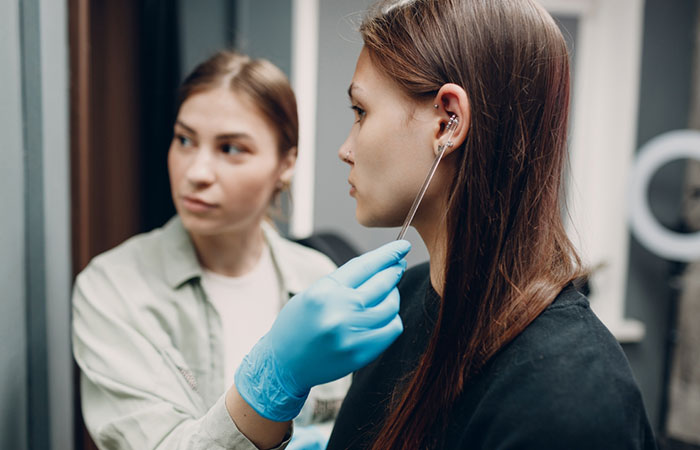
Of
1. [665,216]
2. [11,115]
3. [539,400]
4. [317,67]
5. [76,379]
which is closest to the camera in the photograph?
[539,400]

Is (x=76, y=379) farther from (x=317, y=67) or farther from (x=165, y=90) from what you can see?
(x=317, y=67)

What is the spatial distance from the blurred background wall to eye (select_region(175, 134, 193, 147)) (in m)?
0.22

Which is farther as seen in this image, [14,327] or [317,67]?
[317,67]

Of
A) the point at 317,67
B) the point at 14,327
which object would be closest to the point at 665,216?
the point at 317,67

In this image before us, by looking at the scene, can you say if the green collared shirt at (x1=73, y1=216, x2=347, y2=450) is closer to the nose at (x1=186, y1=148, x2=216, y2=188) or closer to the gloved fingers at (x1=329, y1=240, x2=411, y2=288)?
the nose at (x1=186, y1=148, x2=216, y2=188)

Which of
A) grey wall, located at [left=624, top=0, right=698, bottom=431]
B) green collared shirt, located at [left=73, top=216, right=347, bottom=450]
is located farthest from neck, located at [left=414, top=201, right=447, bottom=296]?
grey wall, located at [left=624, top=0, right=698, bottom=431]

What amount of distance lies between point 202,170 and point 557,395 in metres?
0.73

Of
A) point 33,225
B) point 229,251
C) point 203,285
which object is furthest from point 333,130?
point 33,225

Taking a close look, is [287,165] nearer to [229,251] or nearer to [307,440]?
[229,251]

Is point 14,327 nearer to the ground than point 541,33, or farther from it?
nearer to the ground

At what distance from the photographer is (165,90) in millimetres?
1705

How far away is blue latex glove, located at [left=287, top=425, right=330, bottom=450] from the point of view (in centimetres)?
95

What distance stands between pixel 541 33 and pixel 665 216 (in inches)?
81.0

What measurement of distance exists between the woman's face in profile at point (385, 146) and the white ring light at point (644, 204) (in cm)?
172
